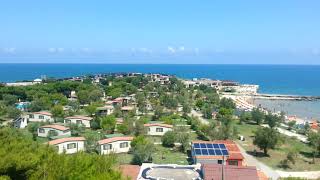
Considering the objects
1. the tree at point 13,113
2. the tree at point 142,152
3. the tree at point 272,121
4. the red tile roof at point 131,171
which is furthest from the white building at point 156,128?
the tree at point 13,113

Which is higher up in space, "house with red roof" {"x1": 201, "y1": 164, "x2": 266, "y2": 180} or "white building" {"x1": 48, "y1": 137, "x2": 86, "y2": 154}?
"house with red roof" {"x1": 201, "y1": 164, "x2": 266, "y2": 180}

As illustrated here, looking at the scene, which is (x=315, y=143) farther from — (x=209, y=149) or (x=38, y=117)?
(x=38, y=117)

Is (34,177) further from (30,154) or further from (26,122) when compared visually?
(26,122)

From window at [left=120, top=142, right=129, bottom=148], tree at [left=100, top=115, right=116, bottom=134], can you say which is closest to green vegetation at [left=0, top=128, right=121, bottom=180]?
window at [left=120, top=142, right=129, bottom=148]

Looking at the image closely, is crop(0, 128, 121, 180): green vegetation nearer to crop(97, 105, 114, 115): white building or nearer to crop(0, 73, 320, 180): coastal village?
crop(0, 73, 320, 180): coastal village

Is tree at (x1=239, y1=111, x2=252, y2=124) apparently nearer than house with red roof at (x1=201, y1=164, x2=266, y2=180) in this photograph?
No

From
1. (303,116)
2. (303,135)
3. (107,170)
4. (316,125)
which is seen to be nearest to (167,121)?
(303,135)

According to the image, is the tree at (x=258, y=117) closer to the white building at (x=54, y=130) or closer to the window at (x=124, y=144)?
the window at (x=124, y=144)
